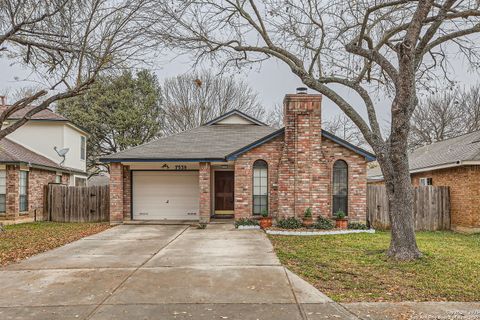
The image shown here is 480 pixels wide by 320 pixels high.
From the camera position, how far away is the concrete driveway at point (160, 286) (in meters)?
5.07

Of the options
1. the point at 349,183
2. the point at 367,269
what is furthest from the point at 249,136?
the point at 367,269

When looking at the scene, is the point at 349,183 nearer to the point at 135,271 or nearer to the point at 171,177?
the point at 171,177

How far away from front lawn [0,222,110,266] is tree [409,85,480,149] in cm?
2818

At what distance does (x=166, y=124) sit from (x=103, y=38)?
2091 cm

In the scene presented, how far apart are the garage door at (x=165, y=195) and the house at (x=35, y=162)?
467 centimetres

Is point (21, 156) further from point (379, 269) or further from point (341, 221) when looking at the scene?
point (379, 269)

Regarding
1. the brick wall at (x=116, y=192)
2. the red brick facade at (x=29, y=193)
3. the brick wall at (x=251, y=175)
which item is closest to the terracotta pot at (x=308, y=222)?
the brick wall at (x=251, y=175)

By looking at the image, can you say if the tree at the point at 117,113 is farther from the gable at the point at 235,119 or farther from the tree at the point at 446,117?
the tree at the point at 446,117

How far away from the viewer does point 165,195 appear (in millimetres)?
16172

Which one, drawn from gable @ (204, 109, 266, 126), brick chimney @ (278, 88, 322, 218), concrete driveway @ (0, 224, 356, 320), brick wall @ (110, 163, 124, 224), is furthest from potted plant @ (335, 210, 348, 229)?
brick wall @ (110, 163, 124, 224)

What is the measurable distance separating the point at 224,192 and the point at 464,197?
9085 millimetres

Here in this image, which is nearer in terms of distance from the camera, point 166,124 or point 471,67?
point 471,67

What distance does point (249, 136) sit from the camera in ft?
56.5

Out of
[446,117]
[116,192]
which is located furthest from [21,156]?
[446,117]
